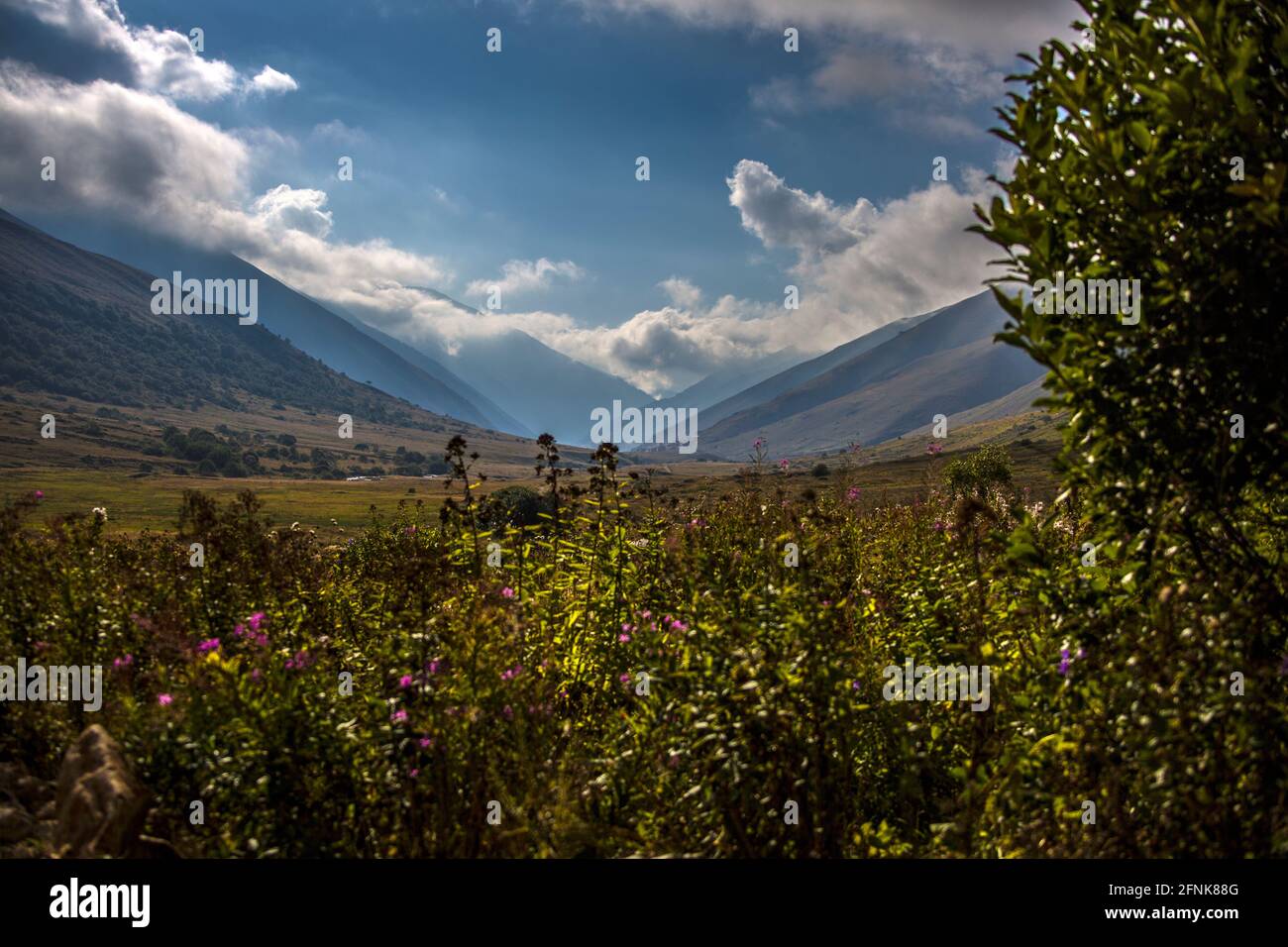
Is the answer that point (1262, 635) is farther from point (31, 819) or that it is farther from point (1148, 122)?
point (31, 819)

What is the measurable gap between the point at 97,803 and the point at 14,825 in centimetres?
136

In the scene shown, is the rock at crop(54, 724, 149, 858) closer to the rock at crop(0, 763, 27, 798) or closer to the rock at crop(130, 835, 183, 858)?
the rock at crop(130, 835, 183, 858)

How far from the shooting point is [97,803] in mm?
3746

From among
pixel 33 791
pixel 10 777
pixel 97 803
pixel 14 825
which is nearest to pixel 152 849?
pixel 97 803

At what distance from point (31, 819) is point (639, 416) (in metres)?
14.1

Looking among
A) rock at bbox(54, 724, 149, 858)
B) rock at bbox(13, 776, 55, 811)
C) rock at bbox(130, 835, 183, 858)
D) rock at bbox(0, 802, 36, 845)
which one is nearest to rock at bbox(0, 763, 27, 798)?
rock at bbox(13, 776, 55, 811)

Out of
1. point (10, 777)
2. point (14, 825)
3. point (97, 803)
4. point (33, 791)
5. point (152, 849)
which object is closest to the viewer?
point (97, 803)

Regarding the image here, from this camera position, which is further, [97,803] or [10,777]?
[10,777]

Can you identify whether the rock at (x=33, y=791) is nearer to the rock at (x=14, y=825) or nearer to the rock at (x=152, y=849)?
the rock at (x=14, y=825)

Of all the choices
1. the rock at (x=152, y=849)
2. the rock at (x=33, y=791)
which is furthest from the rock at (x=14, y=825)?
the rock at (x=152, y=849)

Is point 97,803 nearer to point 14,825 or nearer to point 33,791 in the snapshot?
point 14,825

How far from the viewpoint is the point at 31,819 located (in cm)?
461

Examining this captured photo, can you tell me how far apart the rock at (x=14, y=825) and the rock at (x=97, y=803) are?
808 mm
